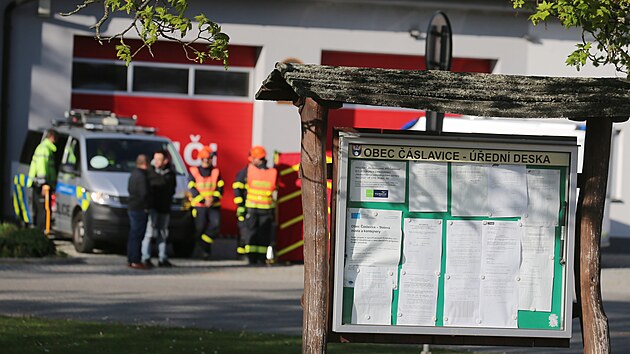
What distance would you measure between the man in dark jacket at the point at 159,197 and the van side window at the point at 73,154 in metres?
2.57

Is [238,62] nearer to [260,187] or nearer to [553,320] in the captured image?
[260,187]

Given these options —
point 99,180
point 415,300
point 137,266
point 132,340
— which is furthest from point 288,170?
point 415,300

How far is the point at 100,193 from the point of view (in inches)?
827

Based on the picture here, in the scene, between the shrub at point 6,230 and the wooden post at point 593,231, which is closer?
the wooden post at point 593,231

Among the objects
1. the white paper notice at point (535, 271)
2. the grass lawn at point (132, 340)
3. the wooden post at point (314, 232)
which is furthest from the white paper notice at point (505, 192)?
the grass lawn at point (132, 340)

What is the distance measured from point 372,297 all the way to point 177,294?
27.3 feet

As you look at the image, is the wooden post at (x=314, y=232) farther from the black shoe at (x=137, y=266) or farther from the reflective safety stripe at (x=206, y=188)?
the reflective safety stripe at (x=206, y=188)

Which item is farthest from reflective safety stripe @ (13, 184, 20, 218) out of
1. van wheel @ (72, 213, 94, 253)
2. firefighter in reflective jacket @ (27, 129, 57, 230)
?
van wheel @ (72, 213, 94, 253)

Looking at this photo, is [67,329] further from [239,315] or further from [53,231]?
[53,231]

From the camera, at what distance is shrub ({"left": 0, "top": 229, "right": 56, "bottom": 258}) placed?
19875 millimetres

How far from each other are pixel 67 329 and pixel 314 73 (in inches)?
209

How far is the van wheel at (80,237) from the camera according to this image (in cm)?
2112

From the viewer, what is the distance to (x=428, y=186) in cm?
873

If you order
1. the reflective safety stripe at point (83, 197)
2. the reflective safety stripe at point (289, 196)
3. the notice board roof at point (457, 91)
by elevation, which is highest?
the notice board roof at point (457, 91)
